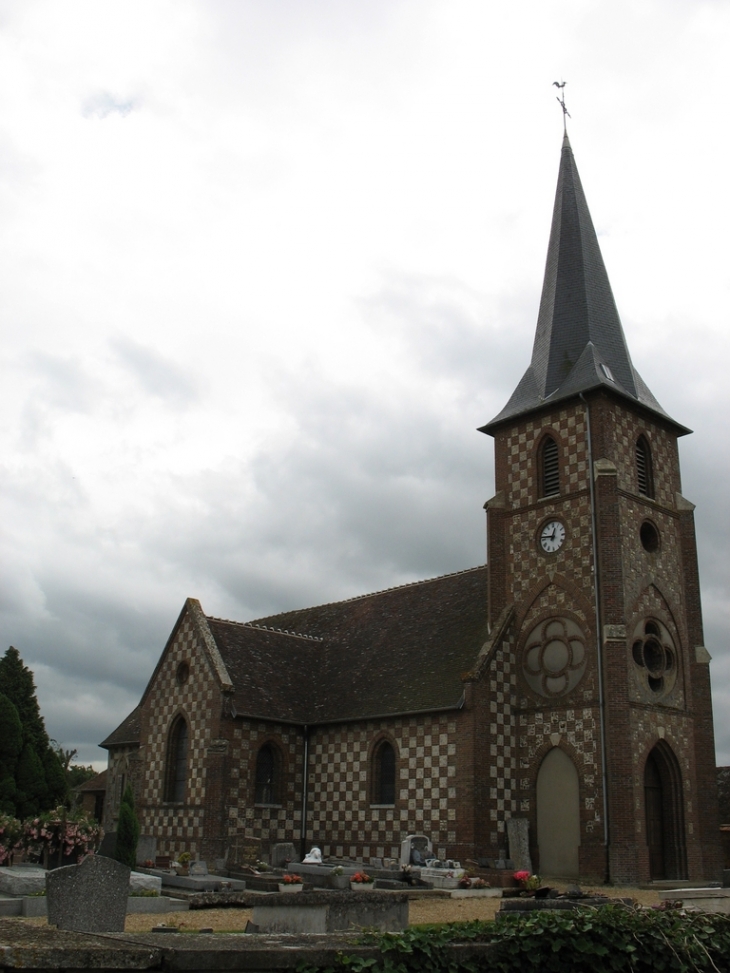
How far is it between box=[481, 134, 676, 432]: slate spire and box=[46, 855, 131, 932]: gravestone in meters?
20.9

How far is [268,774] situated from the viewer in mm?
32594

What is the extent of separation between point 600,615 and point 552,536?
3.31 meters

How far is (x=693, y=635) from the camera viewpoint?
97.2 feet

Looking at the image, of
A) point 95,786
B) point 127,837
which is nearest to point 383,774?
point 127,837

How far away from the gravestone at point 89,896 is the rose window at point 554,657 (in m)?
16.9

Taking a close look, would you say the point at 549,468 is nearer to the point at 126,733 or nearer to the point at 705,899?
the point at 705,899

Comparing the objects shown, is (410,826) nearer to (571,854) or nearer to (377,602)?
(571,854)

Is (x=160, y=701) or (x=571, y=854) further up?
(x=160, y=701)

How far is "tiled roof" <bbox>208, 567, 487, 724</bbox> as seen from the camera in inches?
1199

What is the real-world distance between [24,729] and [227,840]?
40.7 feet

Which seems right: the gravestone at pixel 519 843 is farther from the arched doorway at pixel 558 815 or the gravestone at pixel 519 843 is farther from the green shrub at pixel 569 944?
the green shrub at pixel 569 944

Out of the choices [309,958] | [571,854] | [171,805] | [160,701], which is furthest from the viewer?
[160,701]

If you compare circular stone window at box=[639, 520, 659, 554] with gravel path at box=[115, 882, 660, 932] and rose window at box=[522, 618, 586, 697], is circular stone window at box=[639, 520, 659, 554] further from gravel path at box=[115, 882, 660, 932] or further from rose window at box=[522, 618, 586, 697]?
gravel path at box=[115, 882, 660, 932]

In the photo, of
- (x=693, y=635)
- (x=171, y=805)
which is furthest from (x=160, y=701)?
(x=693, y=635)
